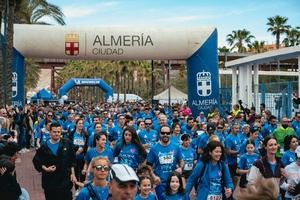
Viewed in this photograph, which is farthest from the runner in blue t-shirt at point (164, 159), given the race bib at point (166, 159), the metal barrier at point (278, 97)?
the metal barrier at point (278, 97)

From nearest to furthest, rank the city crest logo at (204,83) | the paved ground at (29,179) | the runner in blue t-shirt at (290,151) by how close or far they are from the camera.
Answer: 1. the runner in blue t-shirt at (290,151)
2. the paved ground at (29,179)
3. the city crest logo at (204,83)

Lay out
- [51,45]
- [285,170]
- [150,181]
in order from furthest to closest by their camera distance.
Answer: [51,45]
[285,170]
[150,181]

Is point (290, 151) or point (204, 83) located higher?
point (204, 83)

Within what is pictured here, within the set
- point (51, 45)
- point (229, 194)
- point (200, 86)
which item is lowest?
point (229, 194)

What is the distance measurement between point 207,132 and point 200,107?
9.61 meters

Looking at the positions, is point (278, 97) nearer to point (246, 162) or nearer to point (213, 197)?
point (246, 162)

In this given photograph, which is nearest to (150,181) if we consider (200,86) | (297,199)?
(297,199)

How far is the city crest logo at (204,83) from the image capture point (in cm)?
2039

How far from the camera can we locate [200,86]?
67.2ft

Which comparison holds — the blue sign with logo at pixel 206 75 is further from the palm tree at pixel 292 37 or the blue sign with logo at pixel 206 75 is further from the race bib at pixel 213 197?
the palm tree at pixel 292 37

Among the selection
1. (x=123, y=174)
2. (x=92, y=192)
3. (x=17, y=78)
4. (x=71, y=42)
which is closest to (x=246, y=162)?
(x=92, y=192)

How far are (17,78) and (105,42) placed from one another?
3.45m

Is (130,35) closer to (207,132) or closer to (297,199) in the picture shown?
(207,132)

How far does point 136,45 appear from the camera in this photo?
20656 mm
